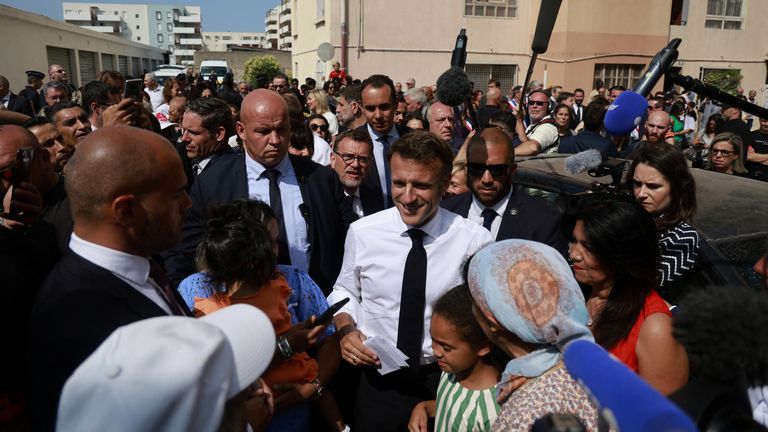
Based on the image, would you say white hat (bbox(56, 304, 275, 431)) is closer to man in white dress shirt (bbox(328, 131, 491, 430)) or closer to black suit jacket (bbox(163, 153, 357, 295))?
man in white dress shirt (bbox(328, 131, 491, 430))

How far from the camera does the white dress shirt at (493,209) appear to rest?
3004 mm

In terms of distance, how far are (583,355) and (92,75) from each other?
3776 centimetres

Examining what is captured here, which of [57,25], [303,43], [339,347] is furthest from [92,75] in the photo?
[339,347]

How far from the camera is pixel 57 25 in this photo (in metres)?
25.9

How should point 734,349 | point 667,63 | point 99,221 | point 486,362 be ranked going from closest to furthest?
point 734,349, point 99,221, point 486,362, point 667,63

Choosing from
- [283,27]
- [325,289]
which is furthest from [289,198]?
[283,27]

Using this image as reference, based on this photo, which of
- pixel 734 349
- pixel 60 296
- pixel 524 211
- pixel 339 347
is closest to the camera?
pixel 734 349

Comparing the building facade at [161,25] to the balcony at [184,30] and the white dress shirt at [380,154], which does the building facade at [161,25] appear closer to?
the balcony at [184,30]

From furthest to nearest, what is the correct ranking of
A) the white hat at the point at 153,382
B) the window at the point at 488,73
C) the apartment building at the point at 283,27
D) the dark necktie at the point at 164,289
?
the apartment building at the point at 283,27 → the window at the point at 488,73 → the dark necktie at the point at 164,289 → the white hat at the point at 153,382

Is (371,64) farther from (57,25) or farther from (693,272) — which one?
(693,272)

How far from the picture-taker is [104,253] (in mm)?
1581

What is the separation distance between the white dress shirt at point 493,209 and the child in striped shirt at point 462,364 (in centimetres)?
91

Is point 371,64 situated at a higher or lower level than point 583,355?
higher

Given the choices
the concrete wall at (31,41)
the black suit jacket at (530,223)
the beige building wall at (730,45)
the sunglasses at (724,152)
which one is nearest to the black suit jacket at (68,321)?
the black suit jacket at (530,223)
